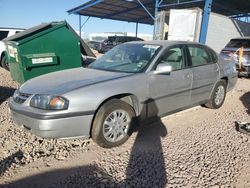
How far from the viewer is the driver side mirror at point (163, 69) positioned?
3.90 m

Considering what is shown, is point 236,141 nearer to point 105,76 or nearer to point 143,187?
point 143,187

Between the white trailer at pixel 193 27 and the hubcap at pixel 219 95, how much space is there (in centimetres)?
701

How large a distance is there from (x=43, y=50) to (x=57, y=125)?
3.92m

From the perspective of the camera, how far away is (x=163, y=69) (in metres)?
3.91

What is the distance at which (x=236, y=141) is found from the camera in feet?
13.1

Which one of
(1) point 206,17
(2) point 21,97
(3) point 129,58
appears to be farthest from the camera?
(1) point 206,17

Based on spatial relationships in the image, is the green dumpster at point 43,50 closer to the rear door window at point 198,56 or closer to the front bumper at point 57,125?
the front bumper at point 57,125

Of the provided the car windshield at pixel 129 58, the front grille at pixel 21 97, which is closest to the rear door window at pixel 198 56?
the car windshield at pixel 129 58

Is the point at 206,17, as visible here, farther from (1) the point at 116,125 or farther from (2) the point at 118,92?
(1) the point at 116,125

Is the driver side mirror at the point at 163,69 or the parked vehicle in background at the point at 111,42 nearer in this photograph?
the driver side mirror at the point at 163,69

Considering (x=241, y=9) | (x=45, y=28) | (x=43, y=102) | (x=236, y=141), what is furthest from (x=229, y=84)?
(x=241, y=9)

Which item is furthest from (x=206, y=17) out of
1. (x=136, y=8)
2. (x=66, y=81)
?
(x=136, y=8)

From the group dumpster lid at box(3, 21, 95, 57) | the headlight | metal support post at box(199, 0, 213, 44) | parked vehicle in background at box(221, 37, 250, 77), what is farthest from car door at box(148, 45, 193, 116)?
metal support post at box(199, 0, 213, 44)

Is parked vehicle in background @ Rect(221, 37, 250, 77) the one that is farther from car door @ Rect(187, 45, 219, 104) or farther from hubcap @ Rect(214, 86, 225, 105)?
car door @ Rect(187, 45, 219, 104)
